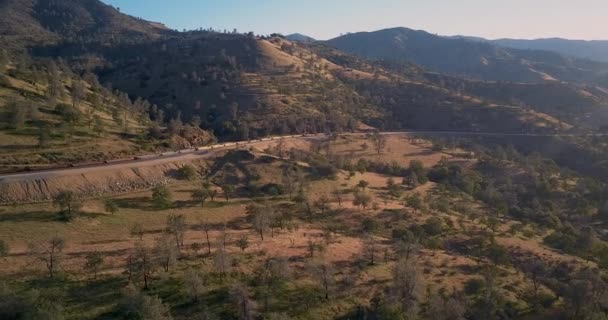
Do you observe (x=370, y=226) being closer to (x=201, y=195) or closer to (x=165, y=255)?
(x=201, y=195)

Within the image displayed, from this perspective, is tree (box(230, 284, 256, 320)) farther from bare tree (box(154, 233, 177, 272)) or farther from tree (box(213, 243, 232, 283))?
bare tree (box(154, 233, 177, 272))

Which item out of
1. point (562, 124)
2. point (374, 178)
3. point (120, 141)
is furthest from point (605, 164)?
point (120, 141)

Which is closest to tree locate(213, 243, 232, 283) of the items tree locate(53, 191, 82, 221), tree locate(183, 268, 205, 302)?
tree locate(183, 268, 205, 302)

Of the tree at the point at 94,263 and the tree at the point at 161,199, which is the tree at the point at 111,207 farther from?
the tree at the point at 94,263

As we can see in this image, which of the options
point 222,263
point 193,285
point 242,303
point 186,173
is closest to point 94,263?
point 193,285

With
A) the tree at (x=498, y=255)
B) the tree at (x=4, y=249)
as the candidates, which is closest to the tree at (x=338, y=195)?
the tree at (x=498, y=255)

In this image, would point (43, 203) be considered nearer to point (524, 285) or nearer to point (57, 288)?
point (57, 288)
